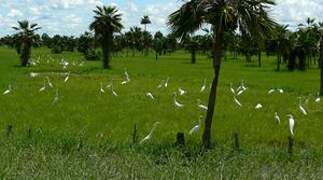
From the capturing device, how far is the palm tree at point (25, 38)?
298ft

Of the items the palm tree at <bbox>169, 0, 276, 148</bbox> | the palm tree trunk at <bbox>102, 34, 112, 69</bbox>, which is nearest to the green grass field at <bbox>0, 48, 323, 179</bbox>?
the palm tree at <bbox>169, 0, 276, 148</bbox>

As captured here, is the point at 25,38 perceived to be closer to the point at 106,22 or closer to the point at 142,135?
the point at 106,22

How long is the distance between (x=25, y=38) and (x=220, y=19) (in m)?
74.1

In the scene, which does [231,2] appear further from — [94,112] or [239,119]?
[94,112]

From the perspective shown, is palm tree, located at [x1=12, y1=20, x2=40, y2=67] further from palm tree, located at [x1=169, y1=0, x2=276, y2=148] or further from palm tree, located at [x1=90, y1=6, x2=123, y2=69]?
palm tree, located at [x1=169, y1=0, x2=276, y2=148]

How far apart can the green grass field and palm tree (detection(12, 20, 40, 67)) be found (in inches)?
1389

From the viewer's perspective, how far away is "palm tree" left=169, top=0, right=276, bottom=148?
22.1 m

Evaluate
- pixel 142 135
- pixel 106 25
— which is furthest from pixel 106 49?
pixel 142 135

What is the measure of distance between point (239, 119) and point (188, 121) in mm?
2491

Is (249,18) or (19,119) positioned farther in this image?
(19,119)

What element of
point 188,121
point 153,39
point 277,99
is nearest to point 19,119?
point 188,121

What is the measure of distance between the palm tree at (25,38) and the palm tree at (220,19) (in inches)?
2730

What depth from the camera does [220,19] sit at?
Result: 2183cm

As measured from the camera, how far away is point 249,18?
2227 cm
